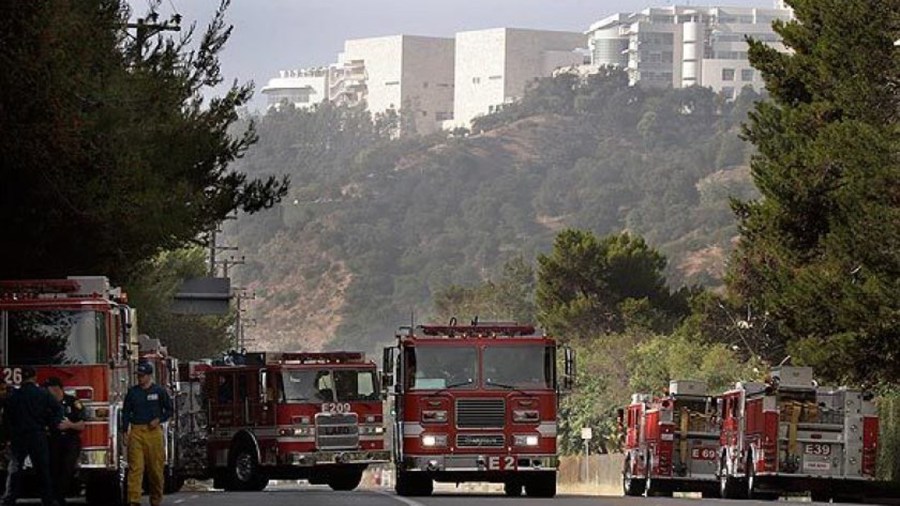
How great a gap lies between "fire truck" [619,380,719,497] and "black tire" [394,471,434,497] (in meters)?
16.6

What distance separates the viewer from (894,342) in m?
54.9

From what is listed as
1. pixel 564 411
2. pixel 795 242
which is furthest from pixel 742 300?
pixel 795 242

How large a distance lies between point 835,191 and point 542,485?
58.1 feet

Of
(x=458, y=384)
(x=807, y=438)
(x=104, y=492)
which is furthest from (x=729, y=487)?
(x=104, y=492)

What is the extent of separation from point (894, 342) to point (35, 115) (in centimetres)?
2623

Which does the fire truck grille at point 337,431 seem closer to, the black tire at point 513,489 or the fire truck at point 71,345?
the black tire at point 513,489

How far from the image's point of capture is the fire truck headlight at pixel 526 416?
42406mm

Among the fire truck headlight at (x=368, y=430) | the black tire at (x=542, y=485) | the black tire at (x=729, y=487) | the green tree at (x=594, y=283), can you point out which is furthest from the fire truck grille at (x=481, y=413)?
the green tree at (x=594, y=283)

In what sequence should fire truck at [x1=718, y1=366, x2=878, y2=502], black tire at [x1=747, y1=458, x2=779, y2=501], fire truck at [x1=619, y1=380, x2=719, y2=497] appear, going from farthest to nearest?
fire truck at [x1=619, y1=380, x2=719, y2=497], black tire at [x1=747, y1=458, x2=779, y2=501], fire truck at [x1=718, y1=366, x2=878, y2=502]

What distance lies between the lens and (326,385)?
5316cm

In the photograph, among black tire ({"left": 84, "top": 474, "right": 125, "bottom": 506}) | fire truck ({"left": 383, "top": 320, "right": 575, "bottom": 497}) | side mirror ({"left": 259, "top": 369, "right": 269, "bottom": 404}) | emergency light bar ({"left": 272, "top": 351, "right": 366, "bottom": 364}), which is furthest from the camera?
emergency light bar ({"left": 272, "top": 351, "right": 366, "bottom": 364})

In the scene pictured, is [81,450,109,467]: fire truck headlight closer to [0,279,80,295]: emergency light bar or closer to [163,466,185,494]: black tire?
[0,279,80,295]: emergency light bar

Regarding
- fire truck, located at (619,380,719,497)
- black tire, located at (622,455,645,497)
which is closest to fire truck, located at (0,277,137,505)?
fire truck, located at (619,380,719,497)

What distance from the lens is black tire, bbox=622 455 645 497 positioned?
2433 inches
